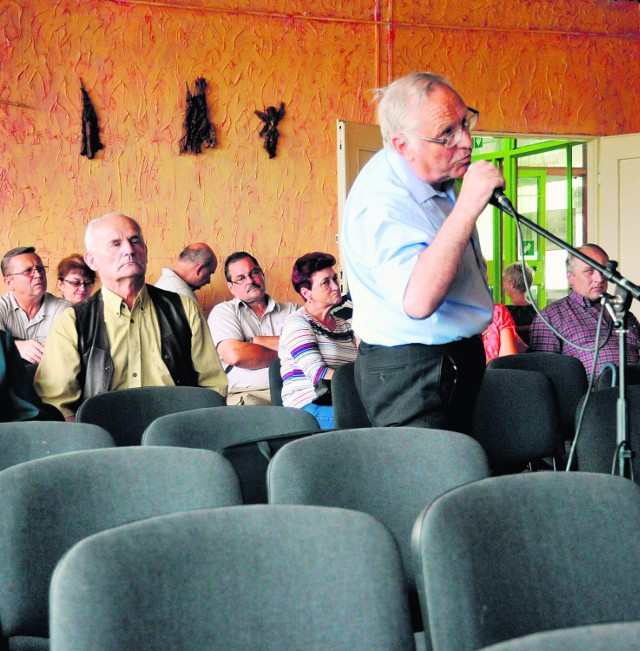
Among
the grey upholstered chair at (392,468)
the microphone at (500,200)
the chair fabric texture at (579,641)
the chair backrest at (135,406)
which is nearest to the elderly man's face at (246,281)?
the chair backrest at (135,406)

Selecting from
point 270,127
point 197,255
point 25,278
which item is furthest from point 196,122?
point 25,278

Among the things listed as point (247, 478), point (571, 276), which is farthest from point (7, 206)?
point (247, 478)

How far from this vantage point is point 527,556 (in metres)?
1.44

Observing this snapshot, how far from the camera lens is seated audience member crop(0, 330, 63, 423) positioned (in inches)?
115

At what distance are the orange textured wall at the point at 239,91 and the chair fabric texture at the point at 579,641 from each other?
17.2 ft

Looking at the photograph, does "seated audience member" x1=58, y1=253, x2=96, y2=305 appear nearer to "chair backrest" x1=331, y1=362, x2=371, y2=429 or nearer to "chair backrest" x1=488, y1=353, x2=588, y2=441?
"chair backrest" x1=488, y1=353, x2=588, y2=441

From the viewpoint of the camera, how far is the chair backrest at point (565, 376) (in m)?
3.91

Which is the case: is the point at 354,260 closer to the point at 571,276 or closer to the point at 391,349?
the point at 391,349

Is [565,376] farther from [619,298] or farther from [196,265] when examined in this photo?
[196,265]

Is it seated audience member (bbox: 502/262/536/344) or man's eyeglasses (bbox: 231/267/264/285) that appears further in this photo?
seated audience member (bbox: 502/262/536/344)

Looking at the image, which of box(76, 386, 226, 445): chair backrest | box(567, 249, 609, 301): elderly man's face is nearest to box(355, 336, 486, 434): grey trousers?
box(76, 386, 226, 445): chair backrest

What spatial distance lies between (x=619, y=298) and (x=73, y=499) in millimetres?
1242

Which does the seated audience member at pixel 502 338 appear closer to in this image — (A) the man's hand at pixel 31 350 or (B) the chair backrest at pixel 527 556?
(A) the man's hand at pixel 31 350

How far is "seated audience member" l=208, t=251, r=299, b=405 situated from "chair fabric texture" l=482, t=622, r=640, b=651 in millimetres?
3755
